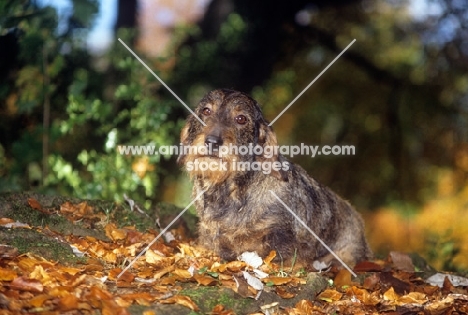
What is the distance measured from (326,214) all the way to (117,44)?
5.39 metres

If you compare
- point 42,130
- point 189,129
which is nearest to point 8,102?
point 42,130

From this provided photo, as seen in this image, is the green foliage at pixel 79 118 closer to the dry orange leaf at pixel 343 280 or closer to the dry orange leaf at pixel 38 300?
the dry orange leaf at pixel 343 280

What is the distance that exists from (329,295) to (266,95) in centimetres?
651

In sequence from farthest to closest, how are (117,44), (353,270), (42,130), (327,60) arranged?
(327,60) < (117,44) < (42,130) < (353,270)

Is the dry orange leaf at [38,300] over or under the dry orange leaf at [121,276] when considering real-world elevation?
over

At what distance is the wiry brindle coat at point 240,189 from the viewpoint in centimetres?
520

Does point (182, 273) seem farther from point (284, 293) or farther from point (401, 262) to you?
point (401, 262)

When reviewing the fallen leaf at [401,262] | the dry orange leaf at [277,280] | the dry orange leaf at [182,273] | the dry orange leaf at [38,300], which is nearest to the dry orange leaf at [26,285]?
the dry orange leaf at [38,300]

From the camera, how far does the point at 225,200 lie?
5477 millimetres

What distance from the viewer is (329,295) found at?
4.86 m

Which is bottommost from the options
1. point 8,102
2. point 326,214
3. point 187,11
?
point 326,214

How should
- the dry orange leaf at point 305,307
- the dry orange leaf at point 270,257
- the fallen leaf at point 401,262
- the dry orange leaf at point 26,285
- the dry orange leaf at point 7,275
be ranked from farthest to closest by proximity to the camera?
the fallen leaf at point 401,262 → the dry orange leaf at point 270,257 → the dry orange leaf at point 305,307 → the dry orange leaf at point 7,275 → the dry orange leaf at point 26,285

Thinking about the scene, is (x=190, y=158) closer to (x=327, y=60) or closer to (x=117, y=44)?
(x=117, y=44)

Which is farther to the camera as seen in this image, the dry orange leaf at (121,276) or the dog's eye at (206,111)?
the dog's eye at (206,111)
